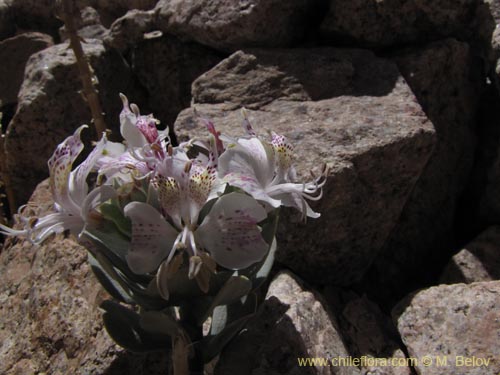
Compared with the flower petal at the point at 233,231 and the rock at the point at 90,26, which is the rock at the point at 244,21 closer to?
the rock at the point at 90,26

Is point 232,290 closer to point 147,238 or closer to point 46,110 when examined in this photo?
point 147,238

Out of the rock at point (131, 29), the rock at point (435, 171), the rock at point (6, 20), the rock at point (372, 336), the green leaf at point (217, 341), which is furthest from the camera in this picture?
the rock at point (6, 20)

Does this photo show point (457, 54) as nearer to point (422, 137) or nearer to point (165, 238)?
point (422, 137)

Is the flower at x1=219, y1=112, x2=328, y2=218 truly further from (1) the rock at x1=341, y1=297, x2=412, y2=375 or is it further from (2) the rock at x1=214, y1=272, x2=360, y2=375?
(1) the rock at x1=341, y1=297, x2=412, y2=375

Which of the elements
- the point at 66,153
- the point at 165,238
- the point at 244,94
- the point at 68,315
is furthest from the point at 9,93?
the point at 165,238

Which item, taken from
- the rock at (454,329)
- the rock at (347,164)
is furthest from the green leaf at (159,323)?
the rock at (454,329)

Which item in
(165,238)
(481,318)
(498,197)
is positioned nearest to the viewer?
(165,238)
